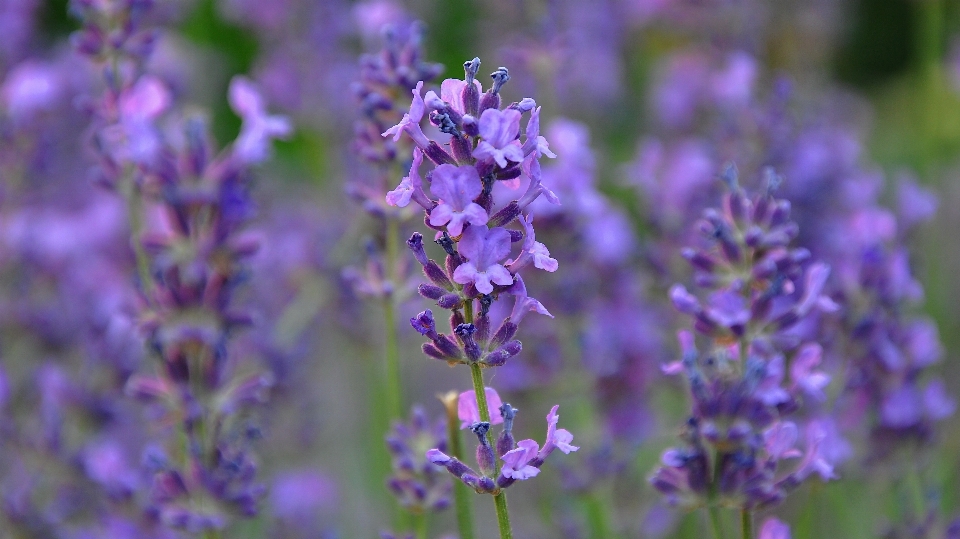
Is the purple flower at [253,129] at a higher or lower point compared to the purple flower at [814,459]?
higher

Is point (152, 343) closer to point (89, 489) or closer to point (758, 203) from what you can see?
point (89, 489)

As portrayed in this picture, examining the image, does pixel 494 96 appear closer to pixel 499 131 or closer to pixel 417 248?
pixel 499 131

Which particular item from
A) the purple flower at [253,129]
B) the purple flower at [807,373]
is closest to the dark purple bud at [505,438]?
the purple flower at [807,373]

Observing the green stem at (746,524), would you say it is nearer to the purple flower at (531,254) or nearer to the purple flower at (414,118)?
the purple flower at (531,254)


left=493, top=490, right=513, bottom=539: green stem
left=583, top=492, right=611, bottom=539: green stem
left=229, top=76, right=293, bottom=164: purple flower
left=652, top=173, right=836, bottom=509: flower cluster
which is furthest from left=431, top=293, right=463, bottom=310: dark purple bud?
left=583, top=492, right=611, bottom=539: green stem

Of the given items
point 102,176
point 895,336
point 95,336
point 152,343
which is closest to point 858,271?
point 895,336

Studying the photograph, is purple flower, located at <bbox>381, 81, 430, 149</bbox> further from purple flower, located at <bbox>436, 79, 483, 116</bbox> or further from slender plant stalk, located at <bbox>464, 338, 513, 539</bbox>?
slender plant stalk, located at <bbox>464, 338, 513, 539</bbox>

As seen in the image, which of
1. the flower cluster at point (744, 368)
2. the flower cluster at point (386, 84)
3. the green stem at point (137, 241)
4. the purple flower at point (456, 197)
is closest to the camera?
the purple flower at point (456, 197)
